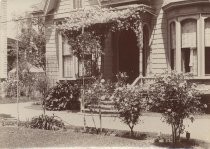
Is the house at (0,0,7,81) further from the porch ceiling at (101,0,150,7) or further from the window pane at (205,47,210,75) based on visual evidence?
the window pane at (205,47,210,75)

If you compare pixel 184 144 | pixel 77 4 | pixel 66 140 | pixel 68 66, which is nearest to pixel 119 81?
pixel 66 140

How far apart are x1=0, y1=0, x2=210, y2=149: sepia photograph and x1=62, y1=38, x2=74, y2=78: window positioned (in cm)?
5

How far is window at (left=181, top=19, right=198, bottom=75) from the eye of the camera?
1667cm

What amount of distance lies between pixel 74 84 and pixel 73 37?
2.70 meters

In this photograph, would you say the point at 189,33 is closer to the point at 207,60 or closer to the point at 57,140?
the point at 207,60

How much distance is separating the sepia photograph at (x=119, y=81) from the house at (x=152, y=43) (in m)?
0.04

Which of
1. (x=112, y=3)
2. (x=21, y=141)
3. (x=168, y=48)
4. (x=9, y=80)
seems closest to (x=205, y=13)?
(x=168, y=48)

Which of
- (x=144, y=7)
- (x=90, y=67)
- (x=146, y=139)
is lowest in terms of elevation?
(x=146, y=139)

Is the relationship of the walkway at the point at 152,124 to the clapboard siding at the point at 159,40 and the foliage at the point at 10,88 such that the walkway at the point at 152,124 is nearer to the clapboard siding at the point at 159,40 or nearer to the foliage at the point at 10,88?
the clapboard siding at the point at 159,40

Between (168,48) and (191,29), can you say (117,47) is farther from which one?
(191,29)

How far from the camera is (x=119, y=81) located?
42.6ft

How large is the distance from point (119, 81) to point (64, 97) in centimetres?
671

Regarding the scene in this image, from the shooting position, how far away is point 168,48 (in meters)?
17.9

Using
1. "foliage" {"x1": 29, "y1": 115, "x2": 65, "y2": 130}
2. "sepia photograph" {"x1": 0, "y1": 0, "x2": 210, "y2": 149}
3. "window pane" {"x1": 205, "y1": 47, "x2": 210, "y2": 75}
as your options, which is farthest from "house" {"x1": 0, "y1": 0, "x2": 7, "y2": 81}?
"window pane" {"x1": 205, "y1": 47, "x2": 210, "y2": 75}
